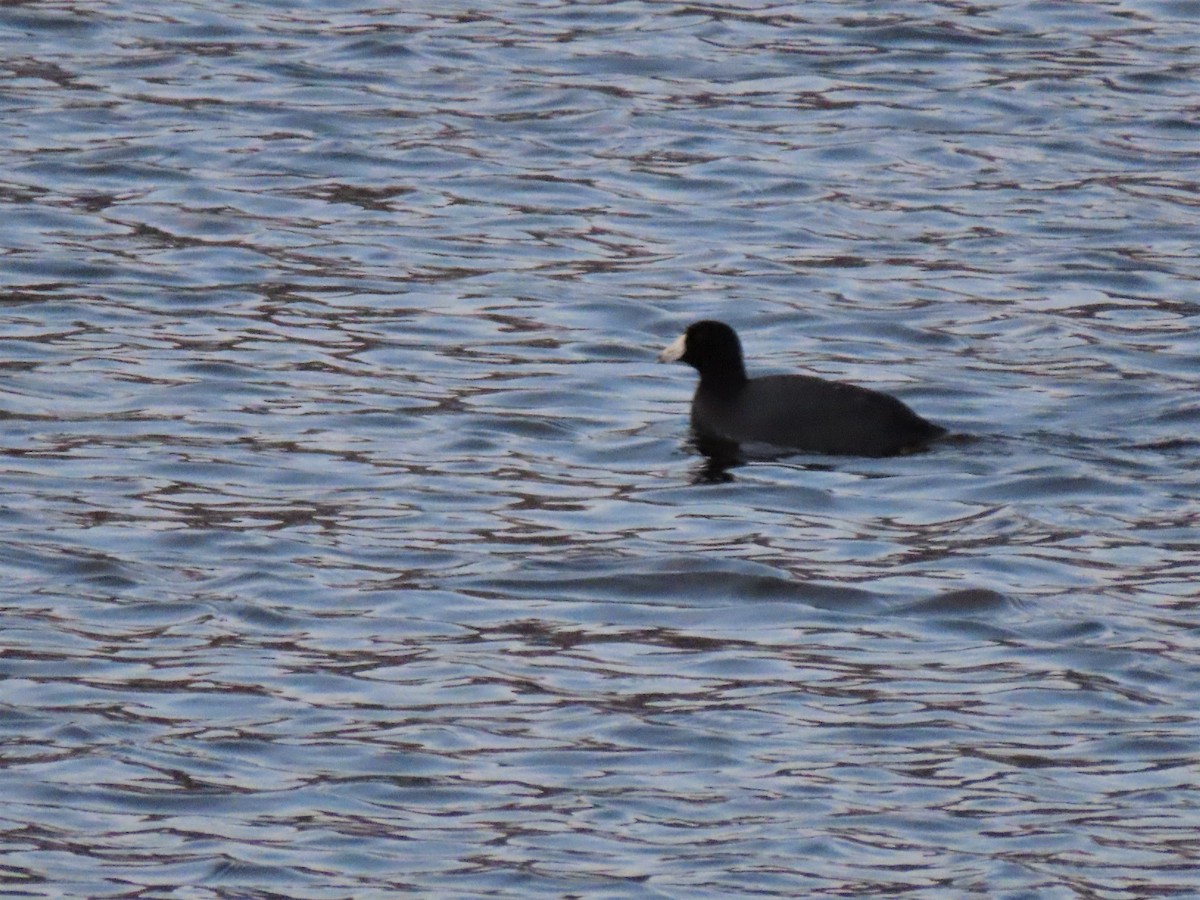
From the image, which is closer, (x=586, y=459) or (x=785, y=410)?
(x=586, y=459)

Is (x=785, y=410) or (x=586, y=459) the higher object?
(x=785, y=410)

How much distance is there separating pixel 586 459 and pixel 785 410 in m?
1.04

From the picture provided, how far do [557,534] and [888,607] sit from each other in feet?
5.43

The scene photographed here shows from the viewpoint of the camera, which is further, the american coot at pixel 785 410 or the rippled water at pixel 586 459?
the american coot at pixel 785 410

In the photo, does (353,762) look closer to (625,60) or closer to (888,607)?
(888,607)

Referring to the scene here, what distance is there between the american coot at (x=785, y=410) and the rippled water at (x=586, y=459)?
0.17m

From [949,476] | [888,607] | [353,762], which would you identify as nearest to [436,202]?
[949,476]

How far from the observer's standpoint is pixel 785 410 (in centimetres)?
1345

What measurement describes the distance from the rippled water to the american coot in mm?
168

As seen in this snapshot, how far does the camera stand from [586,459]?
13102mm

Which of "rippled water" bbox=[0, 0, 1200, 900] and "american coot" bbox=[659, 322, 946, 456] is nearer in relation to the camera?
"rippled water" bbox=[0, 0, 1200, 900]

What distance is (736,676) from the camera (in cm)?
979

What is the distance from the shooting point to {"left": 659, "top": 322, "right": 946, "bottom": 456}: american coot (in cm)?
1313

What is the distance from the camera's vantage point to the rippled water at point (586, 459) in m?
8.48
